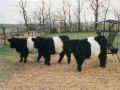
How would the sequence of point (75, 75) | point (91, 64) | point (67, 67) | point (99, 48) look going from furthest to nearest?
point (91, 64) → point (67, 67) → point (99, 48) → point (75, 75)

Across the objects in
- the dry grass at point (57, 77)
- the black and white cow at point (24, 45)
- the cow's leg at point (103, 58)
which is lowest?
the dry grass at point (57, 77)

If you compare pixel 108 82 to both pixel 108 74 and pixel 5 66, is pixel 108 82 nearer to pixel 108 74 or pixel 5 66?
pixel 108 74

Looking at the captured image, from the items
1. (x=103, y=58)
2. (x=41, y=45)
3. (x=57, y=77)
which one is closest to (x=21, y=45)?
(x=41, y=45)

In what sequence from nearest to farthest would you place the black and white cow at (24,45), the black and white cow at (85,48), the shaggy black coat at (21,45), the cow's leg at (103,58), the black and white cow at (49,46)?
the black and white cow at (85,48), the cow's leg at (103,58), the black and white cow at (49,46), the black and white cow at (24,45), the shaggy black coat at (21,45)

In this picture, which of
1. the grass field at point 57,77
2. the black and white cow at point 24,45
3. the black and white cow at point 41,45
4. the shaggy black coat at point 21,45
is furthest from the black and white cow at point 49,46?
the shaggy black coat at point 21,45

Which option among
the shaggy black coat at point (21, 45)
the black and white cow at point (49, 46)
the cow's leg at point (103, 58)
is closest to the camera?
the cow's leg at point (103, 58)

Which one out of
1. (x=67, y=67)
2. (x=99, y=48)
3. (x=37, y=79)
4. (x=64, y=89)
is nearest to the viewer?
(x=64, y=89)

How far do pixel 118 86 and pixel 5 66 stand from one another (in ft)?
14.9

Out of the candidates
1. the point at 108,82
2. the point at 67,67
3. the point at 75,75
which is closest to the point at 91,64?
the point at 67,67

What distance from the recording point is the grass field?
4625 mm

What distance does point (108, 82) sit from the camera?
4.92 meters

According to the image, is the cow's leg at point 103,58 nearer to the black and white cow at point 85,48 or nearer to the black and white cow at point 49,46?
the black and white cow at point 85,48

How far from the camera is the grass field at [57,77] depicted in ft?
15.2

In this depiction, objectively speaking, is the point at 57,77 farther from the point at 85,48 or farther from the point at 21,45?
the point at 21,45
